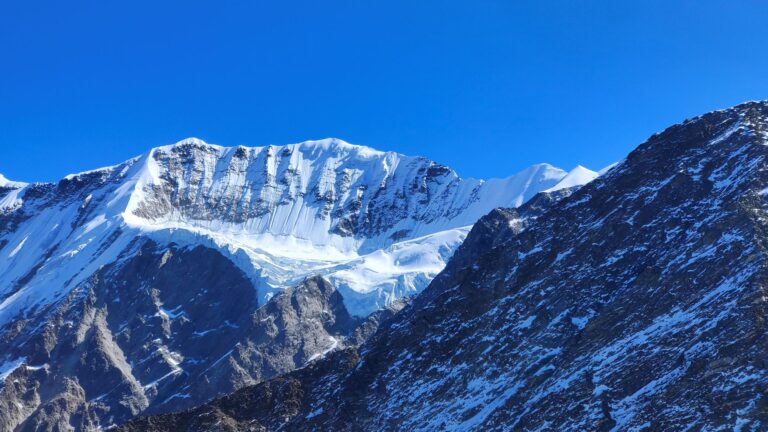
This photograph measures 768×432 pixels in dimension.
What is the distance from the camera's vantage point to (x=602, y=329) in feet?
289

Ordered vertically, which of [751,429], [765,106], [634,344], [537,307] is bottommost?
[751,429]

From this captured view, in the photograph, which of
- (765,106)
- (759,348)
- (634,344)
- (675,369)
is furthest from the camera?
(765,106)

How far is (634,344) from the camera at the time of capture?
270ft

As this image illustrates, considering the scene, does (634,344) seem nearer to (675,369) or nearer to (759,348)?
(675,369)

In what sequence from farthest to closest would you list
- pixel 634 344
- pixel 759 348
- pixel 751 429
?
1. pixel 634 344
2. pixel 759 348
3. pixel 751 429

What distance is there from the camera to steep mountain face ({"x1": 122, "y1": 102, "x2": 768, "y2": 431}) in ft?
245

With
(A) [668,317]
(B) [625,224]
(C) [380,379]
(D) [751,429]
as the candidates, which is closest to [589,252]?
(B) [625,224]

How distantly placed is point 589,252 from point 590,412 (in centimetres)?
2582

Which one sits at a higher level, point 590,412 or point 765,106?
point 765,106

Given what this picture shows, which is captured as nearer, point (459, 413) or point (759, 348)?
point (759, 348)

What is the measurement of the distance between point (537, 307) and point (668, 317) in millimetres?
17701

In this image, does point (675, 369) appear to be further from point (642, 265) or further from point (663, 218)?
point (663, 218)

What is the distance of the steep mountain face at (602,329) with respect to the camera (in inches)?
2938

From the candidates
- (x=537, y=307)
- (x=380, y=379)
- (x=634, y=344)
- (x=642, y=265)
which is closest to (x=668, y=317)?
(x=634, y=344)
